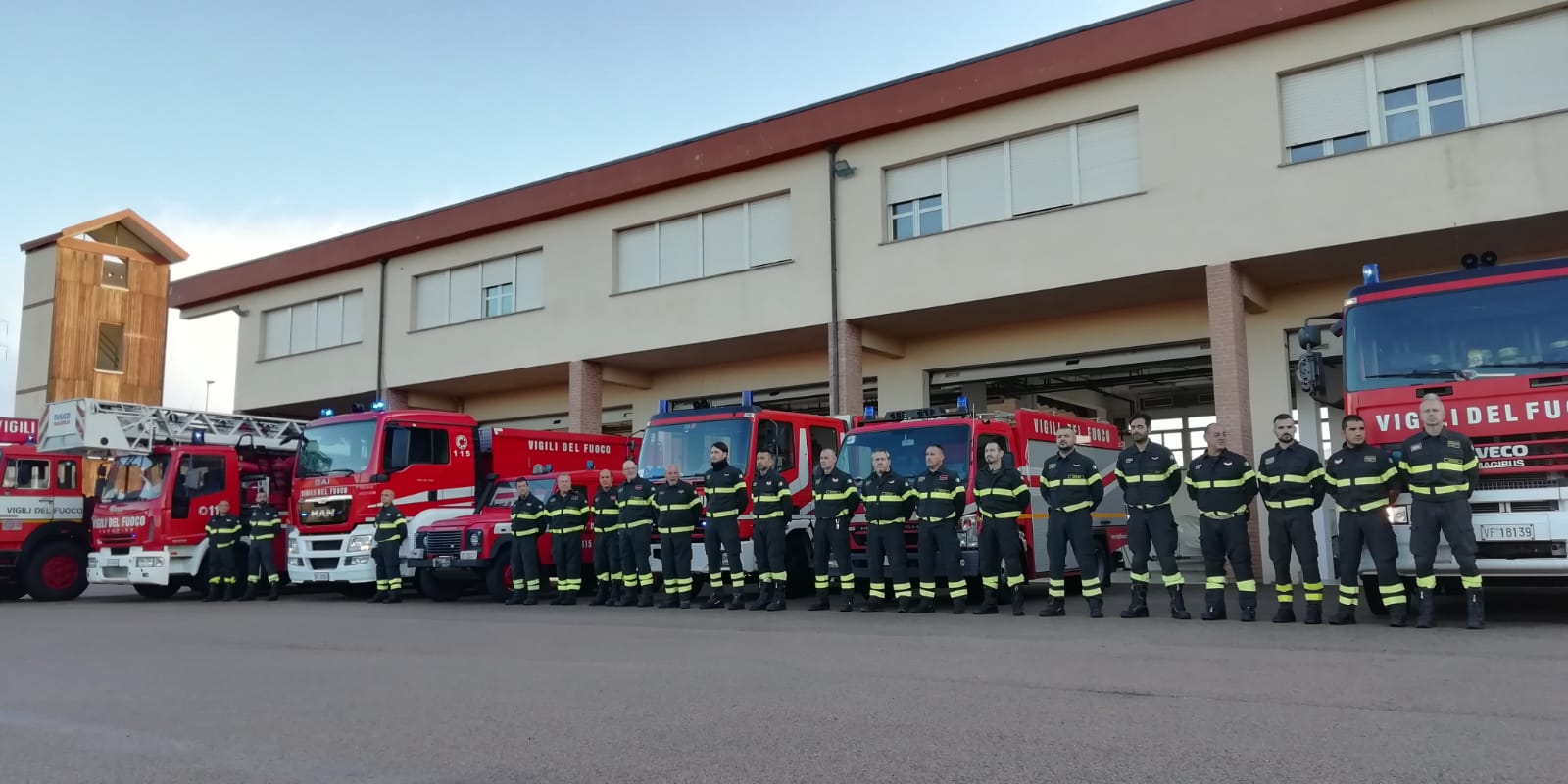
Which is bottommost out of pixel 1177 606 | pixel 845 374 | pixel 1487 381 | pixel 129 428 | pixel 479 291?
pixel 1177 606

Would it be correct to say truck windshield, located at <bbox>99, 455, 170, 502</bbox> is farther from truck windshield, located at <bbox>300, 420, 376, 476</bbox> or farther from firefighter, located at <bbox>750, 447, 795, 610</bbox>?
firefighter, located at <bbox>750, 447, 795, 610</bbox>

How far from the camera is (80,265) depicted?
3350 cm

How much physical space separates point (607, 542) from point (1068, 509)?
18.9 feet

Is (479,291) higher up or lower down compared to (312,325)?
higher up

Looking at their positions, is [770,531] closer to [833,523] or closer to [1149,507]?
[833,523]

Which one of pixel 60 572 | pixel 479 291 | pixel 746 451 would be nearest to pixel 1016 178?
pixel 746 451

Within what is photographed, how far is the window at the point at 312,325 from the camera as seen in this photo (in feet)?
85.4

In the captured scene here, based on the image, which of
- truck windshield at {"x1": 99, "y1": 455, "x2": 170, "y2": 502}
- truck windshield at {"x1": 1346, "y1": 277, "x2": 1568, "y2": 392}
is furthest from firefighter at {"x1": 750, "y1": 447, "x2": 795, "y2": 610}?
truck windshield at {"x1": 99, "y1": 455, "x2": 170, "y2": 502}

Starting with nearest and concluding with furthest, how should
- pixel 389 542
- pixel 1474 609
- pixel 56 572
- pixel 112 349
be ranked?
pixel 1474 609 < pixel 389 542 < pixel 56 572 < pixel 112 349

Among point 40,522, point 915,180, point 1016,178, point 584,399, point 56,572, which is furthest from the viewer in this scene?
point 584,399

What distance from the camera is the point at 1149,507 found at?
33.1 ft

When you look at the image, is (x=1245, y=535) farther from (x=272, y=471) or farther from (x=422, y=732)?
(x=272, y=471)

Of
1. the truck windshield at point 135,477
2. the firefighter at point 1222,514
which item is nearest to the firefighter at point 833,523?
the firefighter at point 1222,514

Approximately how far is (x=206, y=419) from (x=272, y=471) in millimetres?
1225
